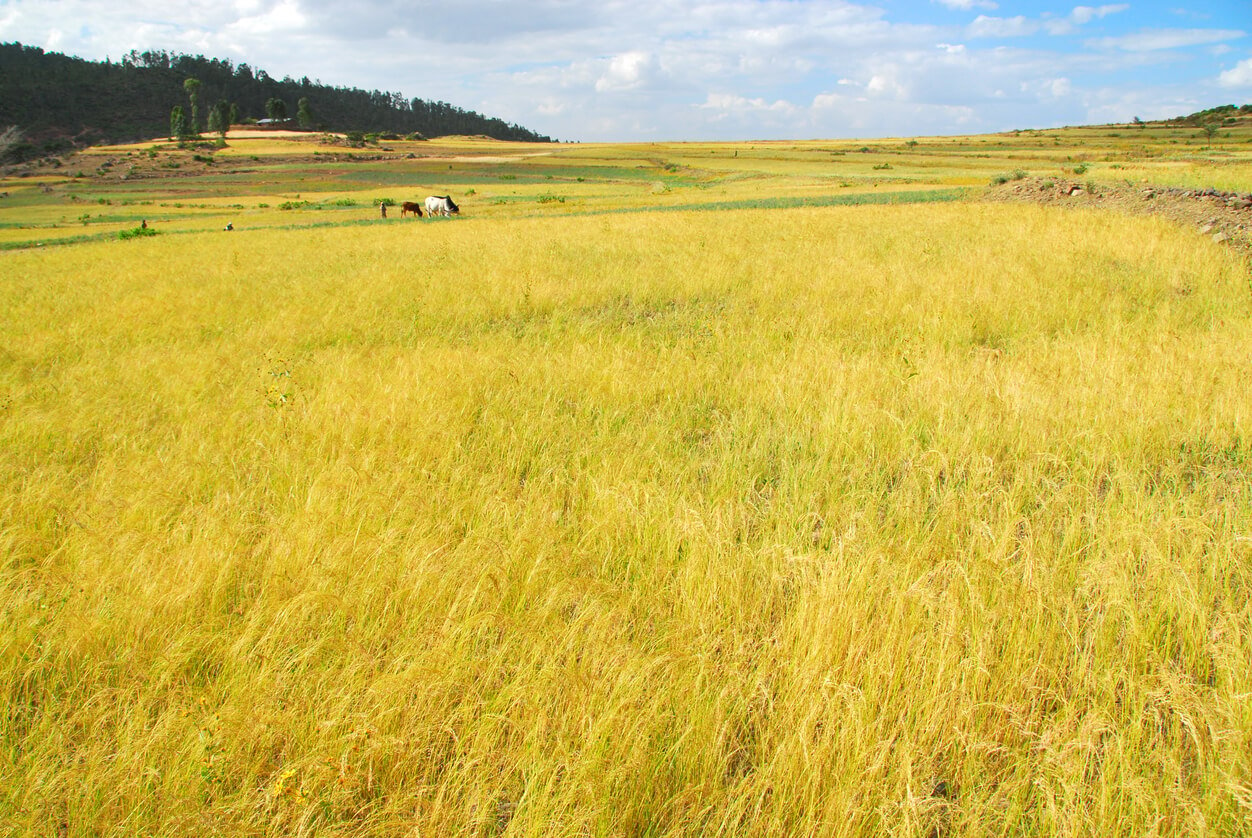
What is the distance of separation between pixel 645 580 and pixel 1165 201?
76.9 ft

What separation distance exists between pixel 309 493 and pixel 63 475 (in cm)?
218

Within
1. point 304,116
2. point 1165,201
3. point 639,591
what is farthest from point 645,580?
point 304,116

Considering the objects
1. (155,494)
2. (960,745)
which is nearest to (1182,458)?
(960,745)

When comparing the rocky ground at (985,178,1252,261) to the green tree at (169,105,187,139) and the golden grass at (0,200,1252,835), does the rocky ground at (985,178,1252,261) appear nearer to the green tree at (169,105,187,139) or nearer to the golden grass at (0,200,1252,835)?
the golden grass at (0,200,1252,835)

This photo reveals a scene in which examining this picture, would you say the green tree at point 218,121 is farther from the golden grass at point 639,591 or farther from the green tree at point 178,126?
the golden grass at point 639,591

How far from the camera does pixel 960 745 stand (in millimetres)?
2156

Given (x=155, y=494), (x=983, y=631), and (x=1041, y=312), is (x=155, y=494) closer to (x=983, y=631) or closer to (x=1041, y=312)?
(x=983, y=631)

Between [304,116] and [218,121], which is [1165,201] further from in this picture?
[304,116]

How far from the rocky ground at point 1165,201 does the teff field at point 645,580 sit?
28.6 feet

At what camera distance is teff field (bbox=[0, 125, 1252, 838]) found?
6.61ft

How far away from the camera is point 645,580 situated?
3.10 m

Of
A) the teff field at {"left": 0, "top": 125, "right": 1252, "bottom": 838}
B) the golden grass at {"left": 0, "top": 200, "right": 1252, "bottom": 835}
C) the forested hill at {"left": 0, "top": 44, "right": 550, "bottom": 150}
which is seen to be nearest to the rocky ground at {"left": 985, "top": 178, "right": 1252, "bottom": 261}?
the teff field at {"left": 0, "top": 125, "right": 1252, "bottom": 838}

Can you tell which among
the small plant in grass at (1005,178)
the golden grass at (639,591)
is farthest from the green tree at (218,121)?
the golden grass at (639,591)

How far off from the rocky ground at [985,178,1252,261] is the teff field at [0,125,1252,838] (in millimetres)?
8724
